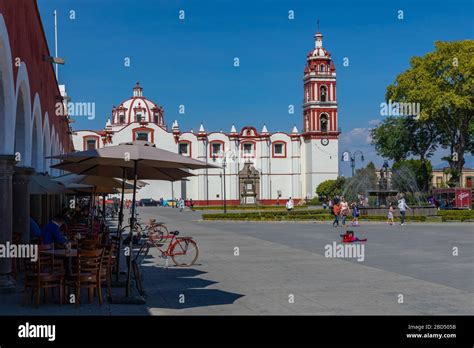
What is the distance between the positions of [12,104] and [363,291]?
7147 mm

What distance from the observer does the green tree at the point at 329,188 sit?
261 feet

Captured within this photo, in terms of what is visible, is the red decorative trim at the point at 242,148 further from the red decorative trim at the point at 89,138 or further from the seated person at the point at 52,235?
the seated person at the point at 52,235

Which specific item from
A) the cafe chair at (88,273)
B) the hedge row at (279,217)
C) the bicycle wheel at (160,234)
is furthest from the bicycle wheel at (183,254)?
the hedge row at (279,217)

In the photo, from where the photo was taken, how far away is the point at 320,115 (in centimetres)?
8444

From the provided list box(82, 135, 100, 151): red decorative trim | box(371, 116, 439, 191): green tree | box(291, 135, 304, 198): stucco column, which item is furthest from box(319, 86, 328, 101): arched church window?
box(82, 135, 100, 151): red decorative trim

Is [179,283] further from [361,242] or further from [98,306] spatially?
[361,242]

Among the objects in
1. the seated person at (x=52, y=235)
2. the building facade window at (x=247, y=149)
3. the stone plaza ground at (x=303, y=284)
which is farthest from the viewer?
the building facade window at (x=247, y=149)

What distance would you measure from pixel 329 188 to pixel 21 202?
70394mm

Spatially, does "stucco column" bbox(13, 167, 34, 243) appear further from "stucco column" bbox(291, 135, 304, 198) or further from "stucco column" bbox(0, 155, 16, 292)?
"stucco column" bbox(291, 135, 304, 198)

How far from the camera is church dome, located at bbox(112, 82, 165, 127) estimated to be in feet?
A: 307

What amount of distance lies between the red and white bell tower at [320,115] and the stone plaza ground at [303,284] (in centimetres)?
6482

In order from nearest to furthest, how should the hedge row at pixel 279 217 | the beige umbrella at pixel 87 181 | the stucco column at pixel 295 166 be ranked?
the beige umbrella at pixel 87 181 < the hedge row at pixel 279 217 < the stucco column at pixel 295 166

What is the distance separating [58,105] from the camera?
1179 inches

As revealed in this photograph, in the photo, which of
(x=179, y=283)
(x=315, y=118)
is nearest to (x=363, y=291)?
(x=179, y=283)
